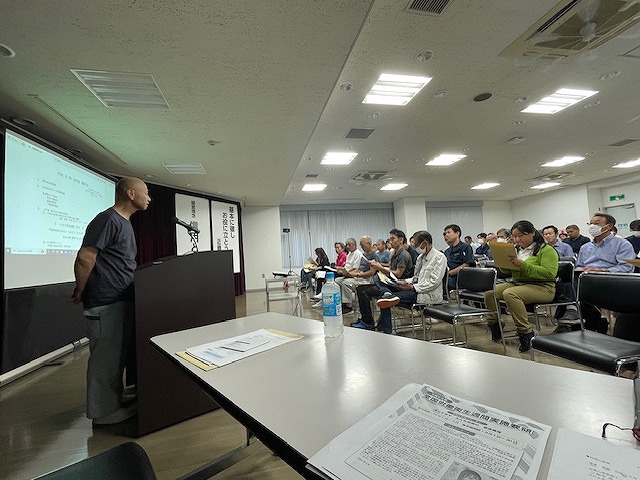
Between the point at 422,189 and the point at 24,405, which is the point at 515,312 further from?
the point at 422,189

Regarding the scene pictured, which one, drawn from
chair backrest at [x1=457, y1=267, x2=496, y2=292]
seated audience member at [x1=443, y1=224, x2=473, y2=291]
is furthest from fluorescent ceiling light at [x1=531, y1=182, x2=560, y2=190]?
chair backrest at [x1=457, y1=267, x2=496, y2=292]

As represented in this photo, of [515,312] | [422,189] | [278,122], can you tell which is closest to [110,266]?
[278,122]

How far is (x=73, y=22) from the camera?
204 cm

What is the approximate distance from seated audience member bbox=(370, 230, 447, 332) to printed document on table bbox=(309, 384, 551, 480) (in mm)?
2772

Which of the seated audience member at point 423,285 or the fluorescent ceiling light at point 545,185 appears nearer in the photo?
the seated audience member at point 423,285

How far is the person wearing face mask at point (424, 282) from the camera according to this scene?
3.23 meters

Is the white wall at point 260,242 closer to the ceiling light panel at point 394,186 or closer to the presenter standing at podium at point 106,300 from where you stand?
the ceiling light panel at point 394,186

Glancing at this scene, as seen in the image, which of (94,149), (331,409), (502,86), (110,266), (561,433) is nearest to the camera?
(561,433)

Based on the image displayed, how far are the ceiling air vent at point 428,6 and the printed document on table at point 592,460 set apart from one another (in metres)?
2.89

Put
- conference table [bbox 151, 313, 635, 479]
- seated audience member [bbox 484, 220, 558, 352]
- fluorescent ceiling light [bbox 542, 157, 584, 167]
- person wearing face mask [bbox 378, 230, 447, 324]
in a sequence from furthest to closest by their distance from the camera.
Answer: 1. fluorescent ceiling light [bbox 542, 157, 584, 167]
2. person wearing face mask [bbox 378, 230, 447, 324]
3. seated audience member [bbox 484, 220, 558, 352]
4. conference table [bbox 151, 313, 635, 479]

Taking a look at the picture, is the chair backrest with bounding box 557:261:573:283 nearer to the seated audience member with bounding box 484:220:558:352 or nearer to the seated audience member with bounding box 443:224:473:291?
the seated audience member with bounding box 484:220:558:352

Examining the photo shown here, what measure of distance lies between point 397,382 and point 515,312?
2.72 m

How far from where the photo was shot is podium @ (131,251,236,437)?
186 centimetres

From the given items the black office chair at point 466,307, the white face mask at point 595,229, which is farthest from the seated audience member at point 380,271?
the white face mask at point 595,229
